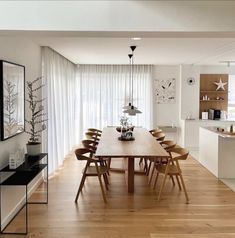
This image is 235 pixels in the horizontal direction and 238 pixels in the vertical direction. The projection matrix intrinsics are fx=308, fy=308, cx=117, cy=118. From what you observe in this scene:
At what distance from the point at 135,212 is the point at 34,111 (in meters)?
2.34

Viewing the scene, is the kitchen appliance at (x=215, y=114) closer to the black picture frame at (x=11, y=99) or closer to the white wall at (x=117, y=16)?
the black picture frame at (x=11, y=99)

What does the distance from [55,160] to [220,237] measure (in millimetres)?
3728

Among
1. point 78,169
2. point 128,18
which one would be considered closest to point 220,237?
point 128,18

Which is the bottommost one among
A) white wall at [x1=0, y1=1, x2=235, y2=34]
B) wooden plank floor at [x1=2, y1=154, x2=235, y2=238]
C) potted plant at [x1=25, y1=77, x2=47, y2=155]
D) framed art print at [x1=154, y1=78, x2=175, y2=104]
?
wooden plank floor at [x1=2, y1=154, x2=235, y2=238]

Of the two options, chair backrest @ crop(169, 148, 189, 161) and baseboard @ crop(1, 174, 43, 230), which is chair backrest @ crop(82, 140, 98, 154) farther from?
chair backrest @ crop(169, 148, 189, 161)

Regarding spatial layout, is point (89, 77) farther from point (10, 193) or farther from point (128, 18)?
point (128, 18)

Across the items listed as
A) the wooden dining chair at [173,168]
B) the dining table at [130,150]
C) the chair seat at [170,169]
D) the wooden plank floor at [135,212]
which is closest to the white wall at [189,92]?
the dining table at [130,150]

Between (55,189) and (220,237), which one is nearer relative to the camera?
(220,237)

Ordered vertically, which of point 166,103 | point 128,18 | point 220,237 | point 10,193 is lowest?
point 220,237

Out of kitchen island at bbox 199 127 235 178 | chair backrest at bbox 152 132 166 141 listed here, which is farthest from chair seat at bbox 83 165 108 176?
kitchen island at bbox 199 127 235 178

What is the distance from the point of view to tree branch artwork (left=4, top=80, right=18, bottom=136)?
3.64m

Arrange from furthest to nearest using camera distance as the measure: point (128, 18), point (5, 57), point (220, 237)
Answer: point (5, 57) < point (220, 237) < point (128, 18)

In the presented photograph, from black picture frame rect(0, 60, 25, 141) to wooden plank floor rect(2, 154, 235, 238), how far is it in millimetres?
1179

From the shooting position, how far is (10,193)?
3918 millimetres
